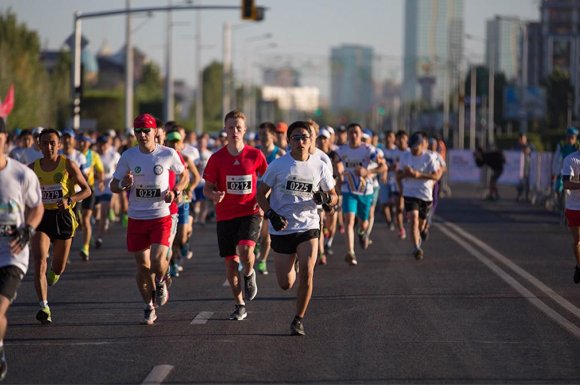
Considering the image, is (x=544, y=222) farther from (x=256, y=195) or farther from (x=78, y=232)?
(x=256, y=195)

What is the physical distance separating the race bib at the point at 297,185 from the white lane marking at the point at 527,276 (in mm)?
3054

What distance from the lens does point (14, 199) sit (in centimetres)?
950

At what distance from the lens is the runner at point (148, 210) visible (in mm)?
12875

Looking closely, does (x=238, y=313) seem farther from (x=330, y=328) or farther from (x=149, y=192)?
(x=149, y=192)

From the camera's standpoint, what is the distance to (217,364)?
10438 mm

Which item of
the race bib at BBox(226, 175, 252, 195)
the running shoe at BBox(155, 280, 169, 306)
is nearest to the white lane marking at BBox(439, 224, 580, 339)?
the race bib at BBox(226, 175, 252, 195)

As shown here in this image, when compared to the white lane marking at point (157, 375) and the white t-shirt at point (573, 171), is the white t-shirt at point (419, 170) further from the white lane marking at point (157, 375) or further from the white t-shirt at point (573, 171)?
the white lane marking at point (157, 375)

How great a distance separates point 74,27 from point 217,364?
31.0 m

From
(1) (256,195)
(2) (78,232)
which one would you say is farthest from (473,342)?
(2) (78,232)

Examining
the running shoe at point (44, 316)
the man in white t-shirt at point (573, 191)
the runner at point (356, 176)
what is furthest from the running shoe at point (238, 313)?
the runner at point (356, 176)

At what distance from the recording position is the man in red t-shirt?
1308cm

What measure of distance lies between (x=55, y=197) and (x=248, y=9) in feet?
83.3

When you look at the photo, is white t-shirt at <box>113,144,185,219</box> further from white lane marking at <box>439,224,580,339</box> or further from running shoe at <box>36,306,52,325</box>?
white lane marking at <box>439,224,580,339</box>

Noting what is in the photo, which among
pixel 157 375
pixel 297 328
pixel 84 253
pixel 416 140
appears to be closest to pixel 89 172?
pixel 84 253
